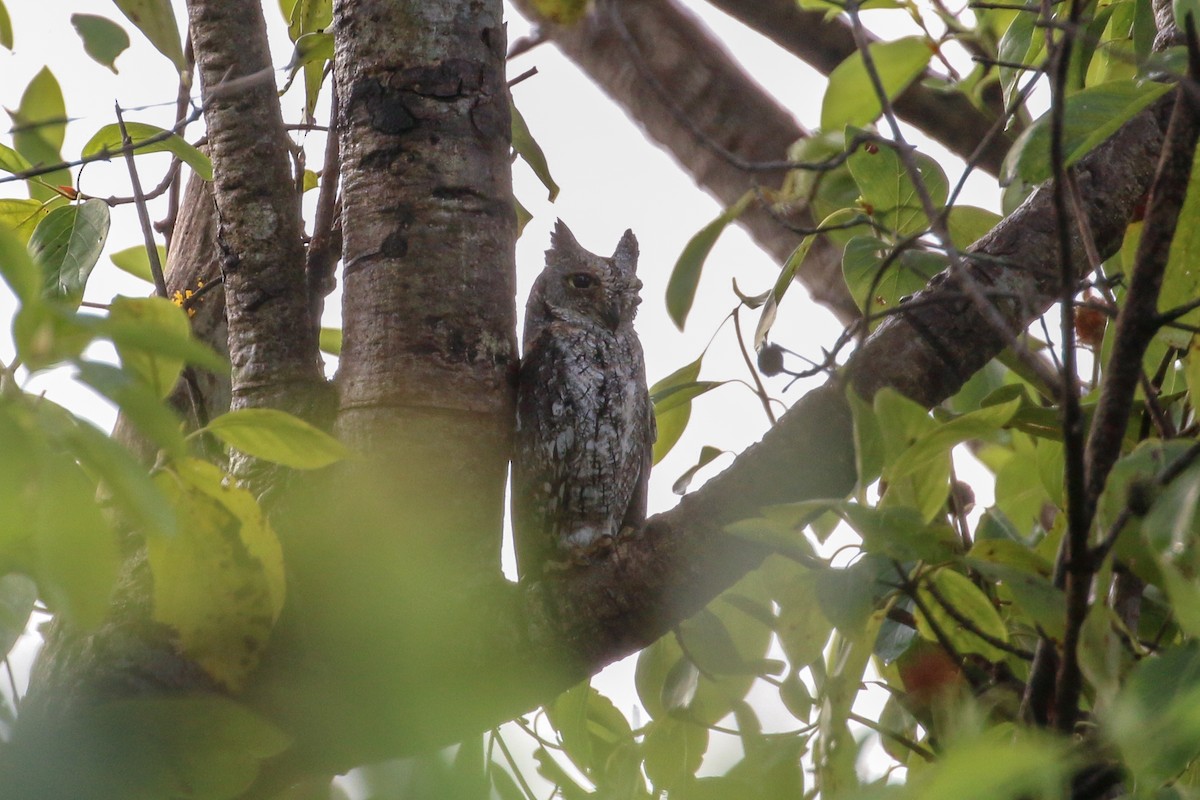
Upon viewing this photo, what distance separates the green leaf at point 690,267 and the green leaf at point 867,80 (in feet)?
0.32

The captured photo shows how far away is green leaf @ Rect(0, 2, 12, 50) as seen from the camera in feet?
2.32

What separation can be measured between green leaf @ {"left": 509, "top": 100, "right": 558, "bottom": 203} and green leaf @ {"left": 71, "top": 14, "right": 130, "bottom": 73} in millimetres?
494

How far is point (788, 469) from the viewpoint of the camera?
857mm

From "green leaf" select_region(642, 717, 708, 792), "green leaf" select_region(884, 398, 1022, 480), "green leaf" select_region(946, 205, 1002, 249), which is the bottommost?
"green leaf" select_region(642, 717, 708, 792)

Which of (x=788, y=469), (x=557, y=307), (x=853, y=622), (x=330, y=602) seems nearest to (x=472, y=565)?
(x=330, y=602)

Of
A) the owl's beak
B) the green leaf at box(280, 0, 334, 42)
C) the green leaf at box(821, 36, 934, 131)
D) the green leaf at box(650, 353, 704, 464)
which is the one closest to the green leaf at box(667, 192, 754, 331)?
the green leaf at box(821, 36, 934, 131)

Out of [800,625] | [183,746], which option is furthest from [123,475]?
[800,625]

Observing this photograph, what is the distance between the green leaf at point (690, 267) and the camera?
2.45 feet

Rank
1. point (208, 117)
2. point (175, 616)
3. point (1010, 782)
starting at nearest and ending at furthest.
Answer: point (1010, 782)
point (175, 616)
point (208, 117)

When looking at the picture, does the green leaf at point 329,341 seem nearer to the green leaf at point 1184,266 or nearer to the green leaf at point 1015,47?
the green leaf at point 1015,47

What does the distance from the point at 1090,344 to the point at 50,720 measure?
45.5 inches

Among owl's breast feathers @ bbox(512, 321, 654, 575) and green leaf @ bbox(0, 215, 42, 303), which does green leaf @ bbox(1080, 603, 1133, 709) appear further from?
owl's breast feathers @ bbox(512, 321, 654, 575)

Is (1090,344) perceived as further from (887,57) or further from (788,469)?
(887,57)

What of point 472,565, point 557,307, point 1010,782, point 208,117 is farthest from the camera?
point 557,307
